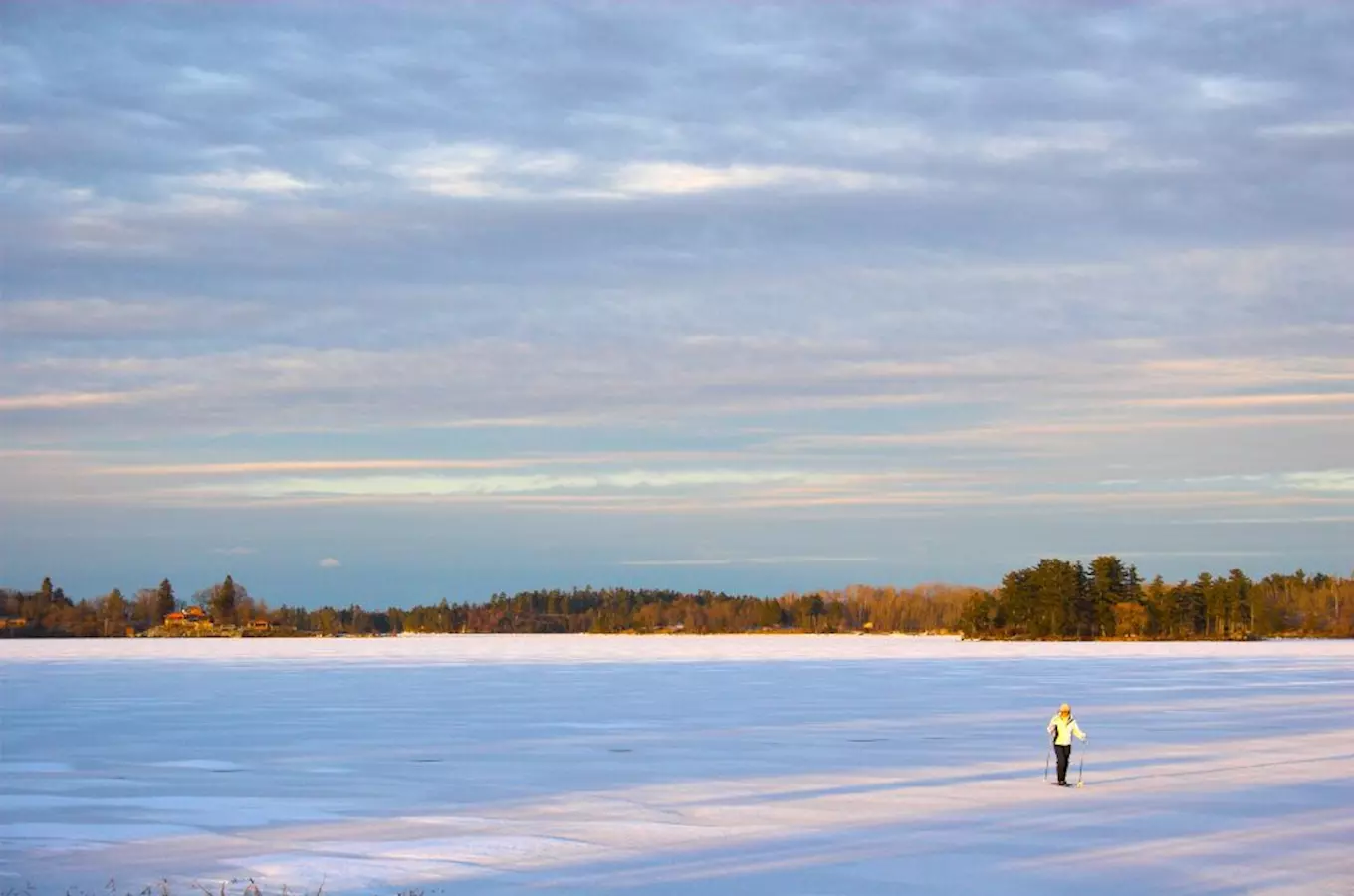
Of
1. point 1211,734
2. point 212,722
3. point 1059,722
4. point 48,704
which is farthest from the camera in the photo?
point 48,704

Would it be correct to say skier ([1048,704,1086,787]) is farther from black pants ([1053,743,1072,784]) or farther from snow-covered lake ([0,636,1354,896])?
snow-covered lake ([0,636,1354,896])

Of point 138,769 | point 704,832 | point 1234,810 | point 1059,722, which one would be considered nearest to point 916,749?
point 1059,722

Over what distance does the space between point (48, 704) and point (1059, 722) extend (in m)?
29.9

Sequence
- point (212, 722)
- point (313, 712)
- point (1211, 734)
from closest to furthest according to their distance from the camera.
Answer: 1. point (1211, 734)
2. point (212, 722)
3. point (313, 712)

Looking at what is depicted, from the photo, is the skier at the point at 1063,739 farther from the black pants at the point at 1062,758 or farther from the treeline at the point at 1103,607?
the treeline at the point at 1103,607

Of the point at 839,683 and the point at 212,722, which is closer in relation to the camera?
the point at 212,722

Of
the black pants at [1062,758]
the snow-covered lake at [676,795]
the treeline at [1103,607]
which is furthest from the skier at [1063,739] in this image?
the treeline at [1103,607]

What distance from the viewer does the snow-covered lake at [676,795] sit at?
17047 mm

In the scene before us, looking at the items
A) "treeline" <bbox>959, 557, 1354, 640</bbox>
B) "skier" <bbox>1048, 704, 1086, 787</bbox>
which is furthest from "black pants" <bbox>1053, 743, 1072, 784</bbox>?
"treeline" <bbox>959, 557, 1354, 640</bbox>

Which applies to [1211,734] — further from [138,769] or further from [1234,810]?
[138,769]

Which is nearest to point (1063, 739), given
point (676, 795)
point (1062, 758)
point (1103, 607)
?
point (1062, 758)

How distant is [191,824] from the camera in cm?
2041

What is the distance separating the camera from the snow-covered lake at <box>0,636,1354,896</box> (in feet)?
55.9

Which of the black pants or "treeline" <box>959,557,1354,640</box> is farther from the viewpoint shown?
"treeline" <box>959,557,1354,640</box>
